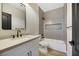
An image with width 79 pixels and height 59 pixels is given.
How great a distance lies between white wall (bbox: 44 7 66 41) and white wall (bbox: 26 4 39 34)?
0.27 metres

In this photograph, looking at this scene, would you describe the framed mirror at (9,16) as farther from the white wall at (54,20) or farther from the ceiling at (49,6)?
the white wall at (54,20)

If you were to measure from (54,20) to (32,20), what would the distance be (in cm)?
61

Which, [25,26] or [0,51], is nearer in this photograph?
[0,51]

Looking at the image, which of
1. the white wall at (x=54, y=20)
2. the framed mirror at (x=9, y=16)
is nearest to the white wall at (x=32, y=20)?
the white wall at (x=54, y=20)

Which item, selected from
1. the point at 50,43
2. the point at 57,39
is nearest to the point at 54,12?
the point at 57,39

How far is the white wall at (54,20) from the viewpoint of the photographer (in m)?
1.95

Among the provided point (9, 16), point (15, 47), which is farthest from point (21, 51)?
point (9, 16)

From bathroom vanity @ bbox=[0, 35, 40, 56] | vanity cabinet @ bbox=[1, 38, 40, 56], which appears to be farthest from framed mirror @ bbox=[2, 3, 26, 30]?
vanity cabinet @ bbox=[1, 38, 40, 56]

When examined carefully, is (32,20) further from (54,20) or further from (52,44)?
(52,44)

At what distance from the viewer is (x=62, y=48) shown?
1.99 meters

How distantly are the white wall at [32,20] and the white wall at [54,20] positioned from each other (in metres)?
0.27

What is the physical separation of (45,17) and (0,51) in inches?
61.1

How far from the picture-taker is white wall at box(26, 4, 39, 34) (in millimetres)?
2152

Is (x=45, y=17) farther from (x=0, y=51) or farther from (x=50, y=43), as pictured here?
(x=0, y=51)
